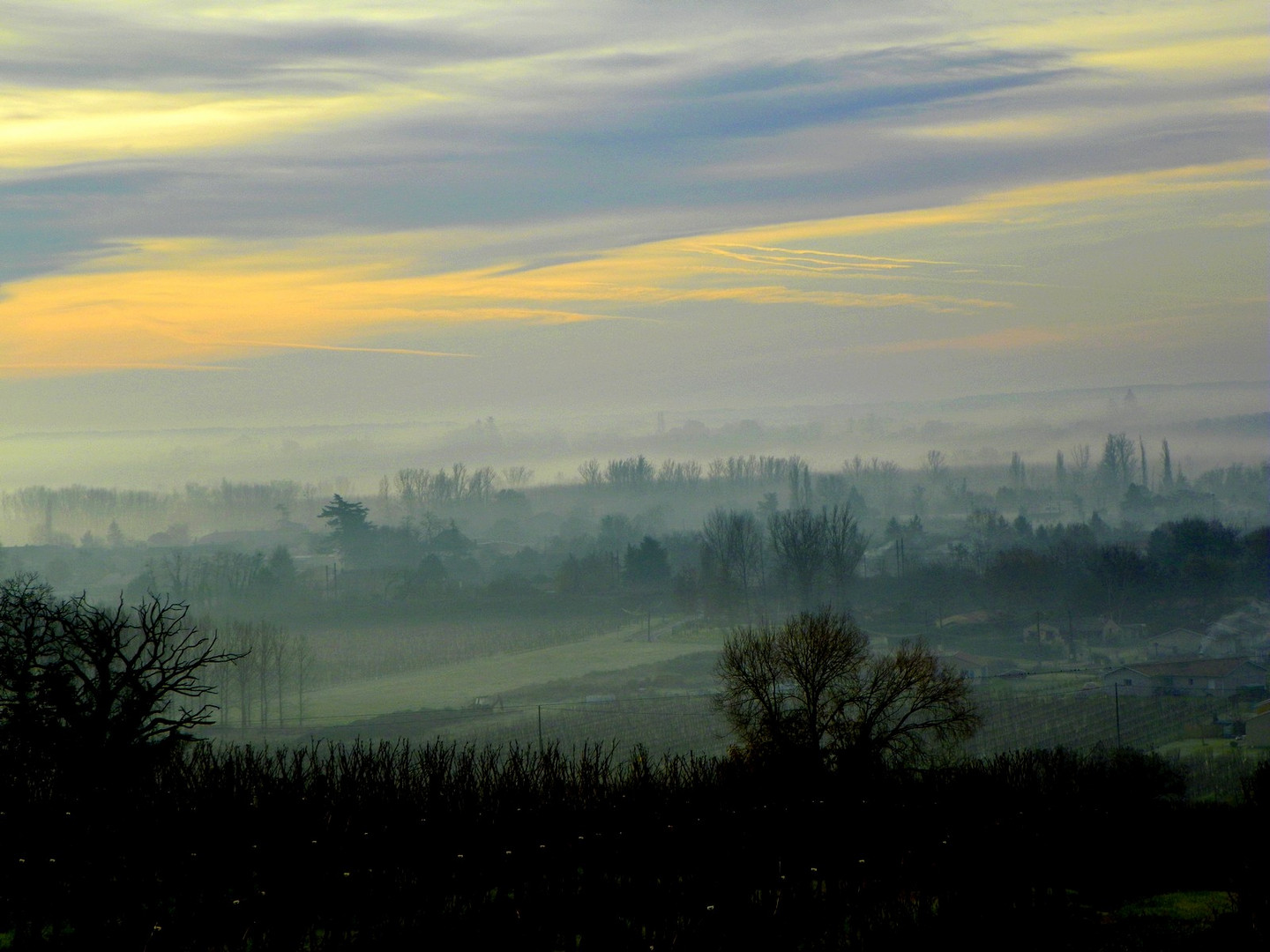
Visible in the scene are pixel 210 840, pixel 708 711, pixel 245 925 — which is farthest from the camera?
pixel 708 711

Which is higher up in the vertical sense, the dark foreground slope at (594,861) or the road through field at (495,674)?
the dark foreground slope at (594,861)

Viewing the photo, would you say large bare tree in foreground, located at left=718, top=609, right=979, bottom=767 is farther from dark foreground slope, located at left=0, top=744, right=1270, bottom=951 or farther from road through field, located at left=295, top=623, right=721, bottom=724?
road through field, located at left=295, top=623, right=721, bottom=724

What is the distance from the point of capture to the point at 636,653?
303ft

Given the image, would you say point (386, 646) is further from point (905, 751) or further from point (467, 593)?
point (905, 751)

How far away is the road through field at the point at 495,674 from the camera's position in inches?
3009

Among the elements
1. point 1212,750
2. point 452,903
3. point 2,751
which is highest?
point 2,751

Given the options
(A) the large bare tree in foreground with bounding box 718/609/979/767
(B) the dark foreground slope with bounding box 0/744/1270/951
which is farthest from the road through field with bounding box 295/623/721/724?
(B) the dark foreground slope with bounding box 0/744/1270/951

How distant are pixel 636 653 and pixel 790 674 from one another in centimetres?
5268

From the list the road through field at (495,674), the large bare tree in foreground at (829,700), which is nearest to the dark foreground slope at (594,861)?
the large bare tree in foreground at (829,700)

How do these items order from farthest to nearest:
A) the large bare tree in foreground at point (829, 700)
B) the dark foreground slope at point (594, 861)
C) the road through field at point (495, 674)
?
1. the road through field at point (495, 674)
2. the large bare tree in foreground at point (829, 700)
3. the dark foreground slope at point (594, 861)

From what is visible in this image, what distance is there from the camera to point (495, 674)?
89125mm

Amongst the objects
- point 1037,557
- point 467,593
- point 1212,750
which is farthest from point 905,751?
point 467,593

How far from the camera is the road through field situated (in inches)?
3009

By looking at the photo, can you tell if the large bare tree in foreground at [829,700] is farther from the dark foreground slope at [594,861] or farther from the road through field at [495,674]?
the road through field at [495,674]
